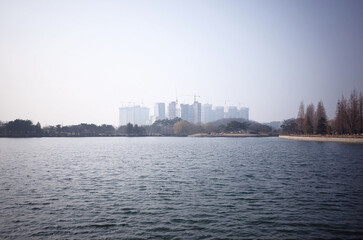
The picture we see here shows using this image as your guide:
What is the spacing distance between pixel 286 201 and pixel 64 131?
178 meters

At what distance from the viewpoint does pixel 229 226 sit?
37.3 feet

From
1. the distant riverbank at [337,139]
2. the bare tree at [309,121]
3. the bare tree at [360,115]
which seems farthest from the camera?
the bare tree at [309,121]

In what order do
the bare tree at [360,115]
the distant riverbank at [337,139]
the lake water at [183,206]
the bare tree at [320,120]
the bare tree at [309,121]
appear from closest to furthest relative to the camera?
1. the lake water at [183,206]
2. the distant riverbank at [337,139]
3. the bare tree at [360,115]
4. the bare tree at [320,120]
5. the bare tree at [309,121]

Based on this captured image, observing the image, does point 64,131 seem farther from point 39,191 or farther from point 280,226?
point 280,226

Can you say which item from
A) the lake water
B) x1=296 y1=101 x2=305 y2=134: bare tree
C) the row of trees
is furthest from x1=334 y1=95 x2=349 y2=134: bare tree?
the lake water

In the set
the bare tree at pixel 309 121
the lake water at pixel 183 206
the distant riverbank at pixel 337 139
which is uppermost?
the bare tree at pixel 309 121

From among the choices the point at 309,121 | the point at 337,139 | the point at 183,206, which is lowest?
the point at 183,206

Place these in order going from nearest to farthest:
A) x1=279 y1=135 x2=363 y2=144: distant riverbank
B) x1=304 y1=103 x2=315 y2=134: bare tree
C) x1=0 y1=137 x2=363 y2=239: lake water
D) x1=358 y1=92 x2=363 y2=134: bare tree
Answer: x1=0 y1=137 x2=363 y2=239: lake water < x1=279 y1=135 x2=363 y2=144: distant riverbank < x1=358 y1=92 x2=363 y2=134: bare tree < x1=304 y1=103 x2=315 y2=134: bare tree

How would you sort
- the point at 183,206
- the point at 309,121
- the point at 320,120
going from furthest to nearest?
the point at 309,121
the point at 320,120
the point at 183,206

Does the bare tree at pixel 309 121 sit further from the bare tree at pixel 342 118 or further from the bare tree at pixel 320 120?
the bare tree at pixel 342 118

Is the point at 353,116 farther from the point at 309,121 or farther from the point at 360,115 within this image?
the point at 309,121

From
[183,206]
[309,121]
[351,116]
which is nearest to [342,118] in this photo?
[351,116]

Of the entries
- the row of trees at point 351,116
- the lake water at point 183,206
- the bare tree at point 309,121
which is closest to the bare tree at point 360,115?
the row of trees at point 351,116

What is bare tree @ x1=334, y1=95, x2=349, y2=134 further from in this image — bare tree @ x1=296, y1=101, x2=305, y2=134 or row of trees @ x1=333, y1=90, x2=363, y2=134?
bare tree @ x1=296, y1=101, x2=305, y2=134
